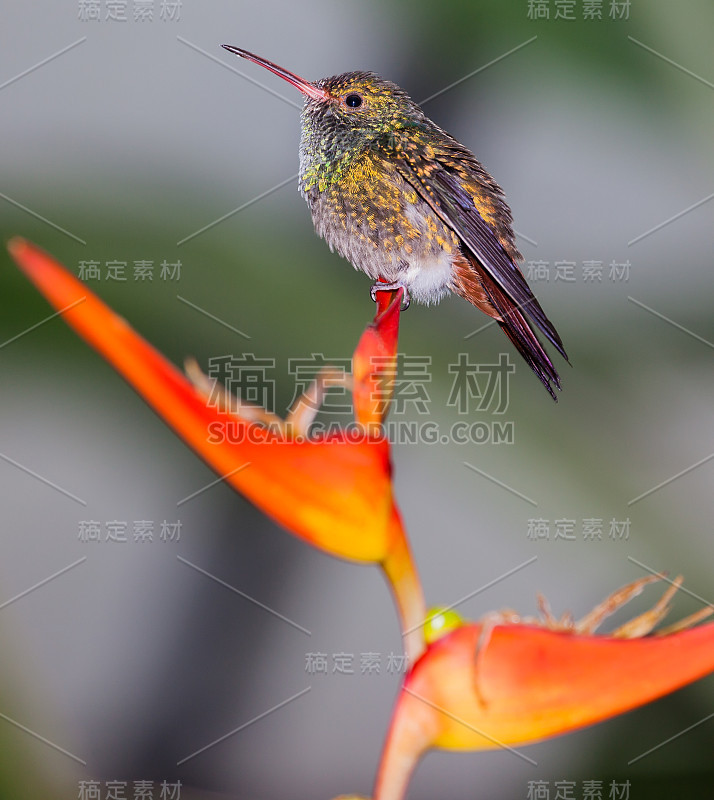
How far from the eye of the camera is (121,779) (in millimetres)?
707

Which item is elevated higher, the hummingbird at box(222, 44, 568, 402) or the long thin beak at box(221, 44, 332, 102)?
the long thin beak at box(221, 44, 332, 102)

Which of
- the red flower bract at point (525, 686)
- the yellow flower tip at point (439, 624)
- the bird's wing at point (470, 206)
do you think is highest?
the bird's wing at point (470, 206)

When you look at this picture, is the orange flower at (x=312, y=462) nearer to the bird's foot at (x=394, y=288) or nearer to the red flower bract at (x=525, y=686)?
the red flower bract at (x=525, y=686)

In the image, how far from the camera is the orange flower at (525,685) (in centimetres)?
42

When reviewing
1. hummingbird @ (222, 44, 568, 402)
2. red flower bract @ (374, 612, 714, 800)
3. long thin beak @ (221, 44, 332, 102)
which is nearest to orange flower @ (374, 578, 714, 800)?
red flower bract @ (374, 612, 714, 800)

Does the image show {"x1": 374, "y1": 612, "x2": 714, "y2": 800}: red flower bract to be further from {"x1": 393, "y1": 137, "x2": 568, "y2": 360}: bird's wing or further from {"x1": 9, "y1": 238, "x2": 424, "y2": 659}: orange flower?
{"x1": 393, "y1": 137, "x2": 568, "y2": 360}: bird's wing

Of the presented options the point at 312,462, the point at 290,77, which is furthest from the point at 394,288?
the point at 312,462

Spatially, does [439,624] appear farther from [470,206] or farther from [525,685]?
[470,206]

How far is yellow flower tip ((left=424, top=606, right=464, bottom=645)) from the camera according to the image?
1.47 ft

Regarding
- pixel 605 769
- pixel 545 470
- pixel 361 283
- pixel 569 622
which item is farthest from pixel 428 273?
pixel 605 769

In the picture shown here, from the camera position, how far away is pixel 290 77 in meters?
0.64

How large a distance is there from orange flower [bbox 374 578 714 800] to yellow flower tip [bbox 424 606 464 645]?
2cm


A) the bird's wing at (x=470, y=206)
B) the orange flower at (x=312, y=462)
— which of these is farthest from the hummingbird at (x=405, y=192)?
the orange flower at (x=312, y=462)

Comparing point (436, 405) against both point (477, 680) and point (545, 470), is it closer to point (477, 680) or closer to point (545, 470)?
point (545, 470)
